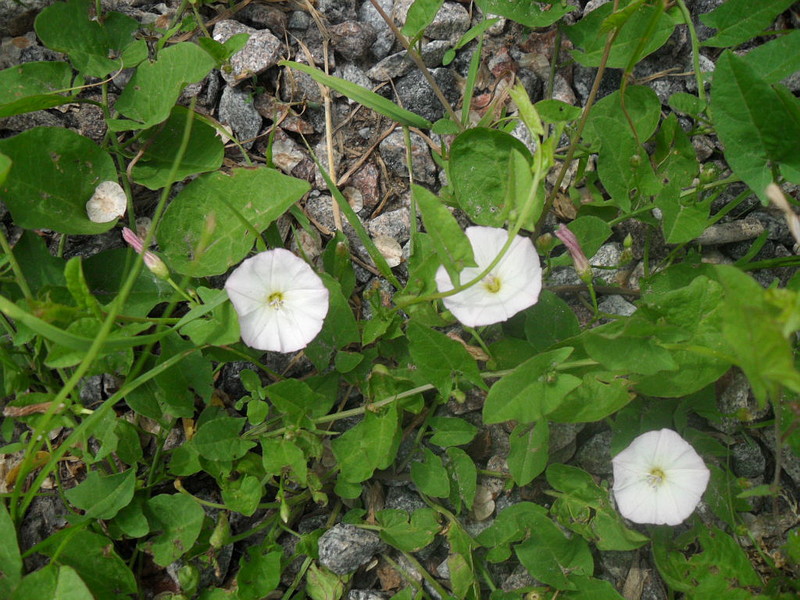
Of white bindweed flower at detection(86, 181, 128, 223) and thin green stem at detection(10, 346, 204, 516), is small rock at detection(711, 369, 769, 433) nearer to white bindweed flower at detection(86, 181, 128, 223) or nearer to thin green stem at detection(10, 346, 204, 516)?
thin green stem at detection(10, 346, 204, 516)

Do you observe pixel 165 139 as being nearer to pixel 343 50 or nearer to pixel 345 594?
pixel 343 50

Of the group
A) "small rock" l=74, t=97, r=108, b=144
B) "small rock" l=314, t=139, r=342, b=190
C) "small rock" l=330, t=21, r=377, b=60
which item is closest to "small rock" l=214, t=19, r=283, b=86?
"small rock" l=330, t=21, r=377, b=60

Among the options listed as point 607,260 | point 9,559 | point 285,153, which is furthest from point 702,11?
point 9,559

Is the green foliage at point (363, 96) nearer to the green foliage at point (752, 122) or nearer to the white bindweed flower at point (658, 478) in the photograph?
the green foliage at point (752, 122)

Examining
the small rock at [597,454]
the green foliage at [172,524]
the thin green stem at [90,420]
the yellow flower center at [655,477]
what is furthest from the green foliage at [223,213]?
the yellow flower center at [655,477]

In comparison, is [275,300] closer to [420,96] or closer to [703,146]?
[420,96]

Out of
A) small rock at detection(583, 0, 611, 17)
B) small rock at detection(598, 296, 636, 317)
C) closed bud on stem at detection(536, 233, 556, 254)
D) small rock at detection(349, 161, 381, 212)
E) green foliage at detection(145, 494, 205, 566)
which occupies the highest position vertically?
small rock at detection(583, 0, 611, 17)
